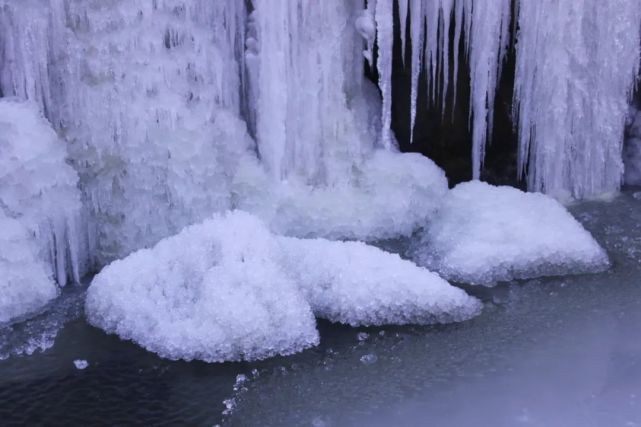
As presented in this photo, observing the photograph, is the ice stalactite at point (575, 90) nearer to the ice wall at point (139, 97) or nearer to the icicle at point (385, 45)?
the icicle at point (385, 45)

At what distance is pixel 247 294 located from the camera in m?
4.63

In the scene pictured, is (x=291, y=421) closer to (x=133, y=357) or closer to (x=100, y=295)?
(x=133, y=357)

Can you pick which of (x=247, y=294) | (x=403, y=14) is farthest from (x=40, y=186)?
(x=403, y=14)

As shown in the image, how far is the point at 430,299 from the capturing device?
481cm

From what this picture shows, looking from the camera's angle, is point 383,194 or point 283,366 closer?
point 283,366

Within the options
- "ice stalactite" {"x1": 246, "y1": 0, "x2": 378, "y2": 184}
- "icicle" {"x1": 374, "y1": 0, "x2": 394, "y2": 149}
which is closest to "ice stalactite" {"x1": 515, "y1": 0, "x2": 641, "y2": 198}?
"icicle" {"x1": 374, "y1": 0, "x2": 394, "y2": 149}

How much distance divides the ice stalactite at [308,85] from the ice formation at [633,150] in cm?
233

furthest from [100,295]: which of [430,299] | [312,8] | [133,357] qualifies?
[312,8]

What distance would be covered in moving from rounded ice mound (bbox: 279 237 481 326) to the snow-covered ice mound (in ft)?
3.08

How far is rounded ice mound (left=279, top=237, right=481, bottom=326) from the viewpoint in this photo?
4789 mm

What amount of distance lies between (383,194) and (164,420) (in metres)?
2.76

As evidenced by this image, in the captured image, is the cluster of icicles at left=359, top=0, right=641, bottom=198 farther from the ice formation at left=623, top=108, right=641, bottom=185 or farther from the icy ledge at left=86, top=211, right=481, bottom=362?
the icy ledge at left=86, top=211, right=481, bottom=362

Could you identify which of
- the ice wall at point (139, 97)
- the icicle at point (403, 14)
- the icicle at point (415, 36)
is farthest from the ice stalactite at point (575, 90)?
the ice wall at point (139, 97)

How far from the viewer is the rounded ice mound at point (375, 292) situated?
479 centimetres
